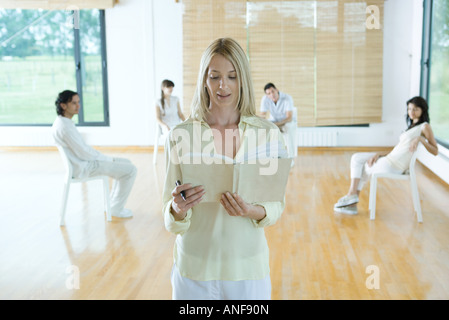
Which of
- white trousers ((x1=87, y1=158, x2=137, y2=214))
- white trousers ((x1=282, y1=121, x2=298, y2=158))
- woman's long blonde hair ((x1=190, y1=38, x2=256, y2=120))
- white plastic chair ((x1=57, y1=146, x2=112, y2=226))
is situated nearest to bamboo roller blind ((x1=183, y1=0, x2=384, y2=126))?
white trousers ((x1=282, y1=121, x2=298, y2=158))

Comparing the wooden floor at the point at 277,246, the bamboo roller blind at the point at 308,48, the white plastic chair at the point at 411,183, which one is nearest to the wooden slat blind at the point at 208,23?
the bamboo roller blind at the point at 308,48

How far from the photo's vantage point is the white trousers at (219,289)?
1.75 m

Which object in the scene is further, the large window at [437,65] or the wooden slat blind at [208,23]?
the wooden slat blind at [208,23]

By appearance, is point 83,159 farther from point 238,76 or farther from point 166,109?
point 238,76

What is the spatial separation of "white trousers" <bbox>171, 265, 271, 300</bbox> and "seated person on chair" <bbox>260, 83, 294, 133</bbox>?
5435mm

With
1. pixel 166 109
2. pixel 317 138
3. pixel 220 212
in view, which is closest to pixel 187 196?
pixel 220 212

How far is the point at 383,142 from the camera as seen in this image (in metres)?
8.88

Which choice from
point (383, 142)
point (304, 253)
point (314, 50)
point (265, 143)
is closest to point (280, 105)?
point (314, 50)

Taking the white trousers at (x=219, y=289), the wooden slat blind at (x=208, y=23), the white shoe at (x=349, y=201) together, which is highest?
the wooden slat blind at (x=208, y=23)

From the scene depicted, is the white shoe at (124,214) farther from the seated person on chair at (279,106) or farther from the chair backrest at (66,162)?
the seated person on chair at (279,106)

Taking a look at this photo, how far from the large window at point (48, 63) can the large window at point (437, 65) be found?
4911 millimetres

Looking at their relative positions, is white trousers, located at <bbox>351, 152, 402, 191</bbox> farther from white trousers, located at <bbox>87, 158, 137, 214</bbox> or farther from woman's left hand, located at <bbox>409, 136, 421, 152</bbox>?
white trousers, located at <bbox>87, 158, 137, 214</bbox>
